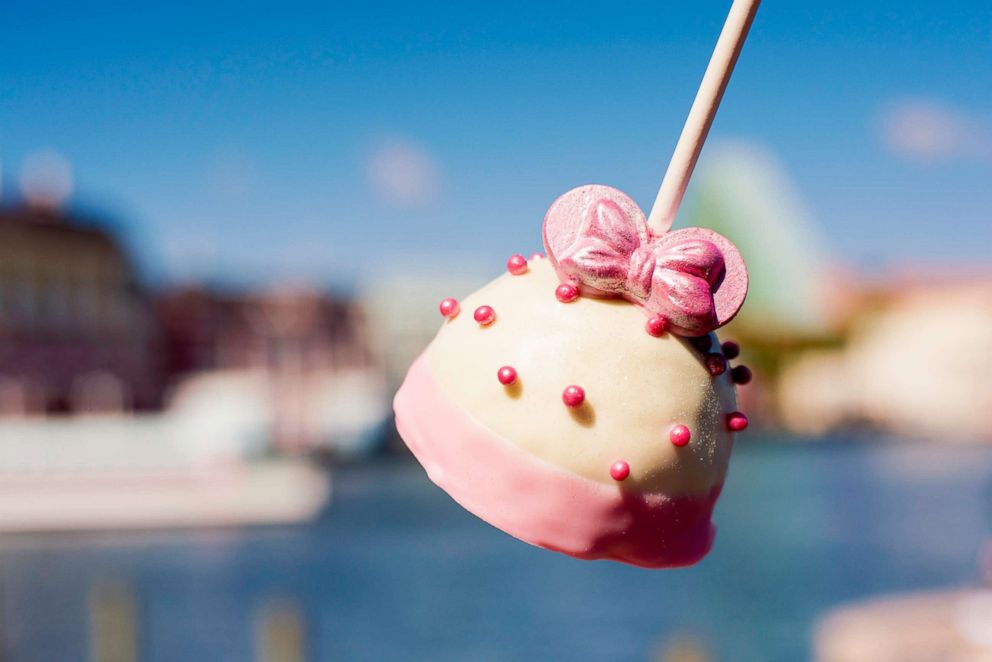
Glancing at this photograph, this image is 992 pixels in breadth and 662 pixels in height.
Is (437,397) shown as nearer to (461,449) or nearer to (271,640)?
(461,449)

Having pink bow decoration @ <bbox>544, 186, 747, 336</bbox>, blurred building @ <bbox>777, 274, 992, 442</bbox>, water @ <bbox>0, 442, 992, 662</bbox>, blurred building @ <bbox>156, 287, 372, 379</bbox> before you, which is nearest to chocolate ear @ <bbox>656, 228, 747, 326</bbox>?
pink bow decoration @ <bbox>544, 186, 747, 336</bbox>

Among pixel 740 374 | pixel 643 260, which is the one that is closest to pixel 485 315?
pixel 643 260

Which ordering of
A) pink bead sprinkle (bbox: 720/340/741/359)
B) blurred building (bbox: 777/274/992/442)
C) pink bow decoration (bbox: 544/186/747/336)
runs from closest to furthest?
pink bow decoration (bbox: 544/186/747/336) → pink bead sprinkle (bbox: 720/340/741/359) → blurred building (bbox: 777/274/992/442)

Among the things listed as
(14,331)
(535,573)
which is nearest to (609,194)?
(535,573)

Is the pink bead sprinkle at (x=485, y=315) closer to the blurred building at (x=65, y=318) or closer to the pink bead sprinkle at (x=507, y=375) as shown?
the pink bead sprinkle at (x=507, y=375)

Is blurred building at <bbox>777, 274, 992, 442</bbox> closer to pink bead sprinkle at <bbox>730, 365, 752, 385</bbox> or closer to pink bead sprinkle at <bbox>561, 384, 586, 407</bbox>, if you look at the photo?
pink bead sprinkle at <bbox>730, 365, 752, 385</bbox>

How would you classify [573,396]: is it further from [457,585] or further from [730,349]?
[457,585]

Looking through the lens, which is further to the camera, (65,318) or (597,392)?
(65,318)
